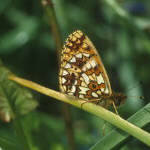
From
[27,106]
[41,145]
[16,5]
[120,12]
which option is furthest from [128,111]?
[16,5]

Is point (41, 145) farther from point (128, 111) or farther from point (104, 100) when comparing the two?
point (128, 111)

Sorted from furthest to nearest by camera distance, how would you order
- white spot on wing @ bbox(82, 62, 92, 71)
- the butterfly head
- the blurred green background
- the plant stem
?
the blurred green background → white spot on wing @ bbox(82, 62, 92, 71) → the butterfly head → the plant stem

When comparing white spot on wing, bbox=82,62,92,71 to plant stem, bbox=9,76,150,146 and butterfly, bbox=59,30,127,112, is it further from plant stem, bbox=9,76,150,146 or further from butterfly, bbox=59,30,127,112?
plant stem, bbox=9,76,150,146

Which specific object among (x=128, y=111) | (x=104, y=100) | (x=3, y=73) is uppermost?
(x=3, y=73)

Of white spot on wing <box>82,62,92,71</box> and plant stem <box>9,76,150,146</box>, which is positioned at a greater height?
plant stem <box>9,76,150,146</box>

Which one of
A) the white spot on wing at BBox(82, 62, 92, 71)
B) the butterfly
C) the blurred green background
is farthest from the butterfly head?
the blurred green background

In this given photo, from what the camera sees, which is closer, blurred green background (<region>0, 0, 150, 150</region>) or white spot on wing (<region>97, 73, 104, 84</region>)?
white spot on wing (<region>97, 73, 104, 84</region>)

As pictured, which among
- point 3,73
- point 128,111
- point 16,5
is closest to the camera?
point 3,73
